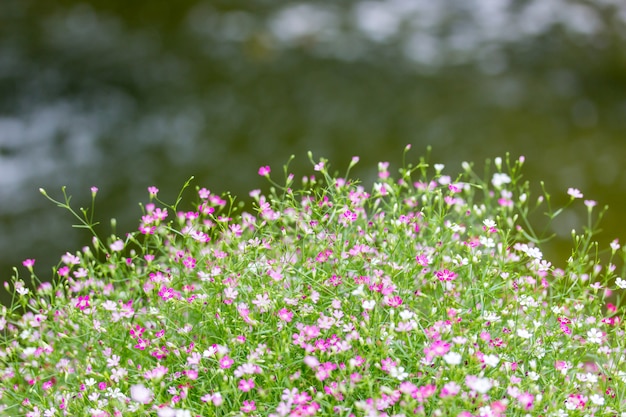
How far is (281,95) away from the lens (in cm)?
480

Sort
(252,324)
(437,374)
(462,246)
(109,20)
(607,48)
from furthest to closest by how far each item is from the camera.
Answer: (109,20)
(607,48)
(462,246)
(252,324)
(437,374)

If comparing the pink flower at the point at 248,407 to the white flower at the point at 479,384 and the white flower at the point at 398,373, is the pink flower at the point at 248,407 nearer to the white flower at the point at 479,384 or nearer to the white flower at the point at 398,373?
the white flower at the point at 398,373

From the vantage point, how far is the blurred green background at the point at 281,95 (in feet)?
13.9

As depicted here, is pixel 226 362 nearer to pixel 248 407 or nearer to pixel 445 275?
pixel 248 407

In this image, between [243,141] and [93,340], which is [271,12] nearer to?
[243,141]

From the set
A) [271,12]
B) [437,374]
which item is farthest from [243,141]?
[437,374]

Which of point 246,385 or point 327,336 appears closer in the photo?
point 246,385

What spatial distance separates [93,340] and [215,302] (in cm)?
36

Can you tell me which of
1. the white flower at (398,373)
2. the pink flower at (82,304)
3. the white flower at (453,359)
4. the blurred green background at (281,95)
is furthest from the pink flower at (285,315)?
the blurred green background at (281,95)

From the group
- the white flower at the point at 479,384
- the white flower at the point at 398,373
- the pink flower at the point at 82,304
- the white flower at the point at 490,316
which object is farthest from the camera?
the pink flower at the point at 82,304

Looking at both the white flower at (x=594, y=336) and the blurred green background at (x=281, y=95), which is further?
the blurred green background at (x=281, y=95)

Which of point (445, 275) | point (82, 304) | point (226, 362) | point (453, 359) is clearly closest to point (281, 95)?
point (82, 304)

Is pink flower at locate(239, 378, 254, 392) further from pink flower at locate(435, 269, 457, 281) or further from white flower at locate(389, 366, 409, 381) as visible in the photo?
pink flower at locate(435, 269, 457, 281)

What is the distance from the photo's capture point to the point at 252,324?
1.61 metres
